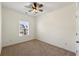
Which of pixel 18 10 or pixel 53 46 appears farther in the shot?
pixel 53 46

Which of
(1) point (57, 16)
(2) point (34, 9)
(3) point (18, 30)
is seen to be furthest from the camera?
(1) point (57, 16)

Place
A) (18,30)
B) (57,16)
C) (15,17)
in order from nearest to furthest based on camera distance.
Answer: (18,30) → (15,17) → (57,16)

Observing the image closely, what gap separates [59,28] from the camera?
190 cm

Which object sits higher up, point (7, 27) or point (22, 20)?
point (22, 20)

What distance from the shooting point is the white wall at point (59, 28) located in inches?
65.8

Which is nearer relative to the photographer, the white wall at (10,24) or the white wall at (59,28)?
the white wall at (10,24)

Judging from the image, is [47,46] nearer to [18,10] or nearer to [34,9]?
[34,9]

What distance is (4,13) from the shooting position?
1066 mm

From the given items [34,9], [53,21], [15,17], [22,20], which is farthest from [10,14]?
[53,21]

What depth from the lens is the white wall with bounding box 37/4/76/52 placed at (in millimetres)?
1672

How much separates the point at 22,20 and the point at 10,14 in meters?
0.22

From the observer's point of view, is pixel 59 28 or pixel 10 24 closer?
pixel 10 24

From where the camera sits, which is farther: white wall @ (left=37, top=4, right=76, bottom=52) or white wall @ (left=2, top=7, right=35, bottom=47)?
white wall @ (left=37, top=4, right=76, bottom=52)

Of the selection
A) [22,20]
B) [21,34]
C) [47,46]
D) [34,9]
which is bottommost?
[47,46]
